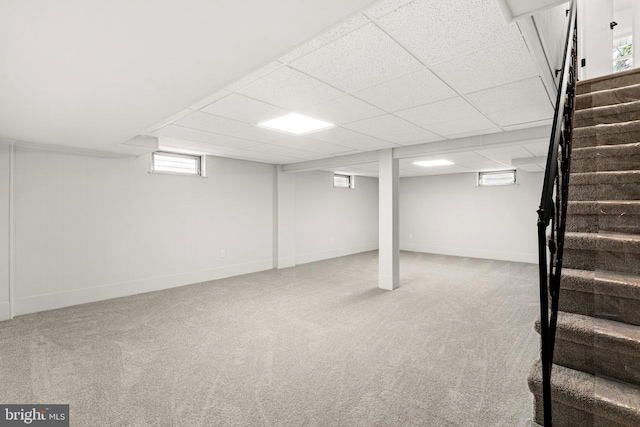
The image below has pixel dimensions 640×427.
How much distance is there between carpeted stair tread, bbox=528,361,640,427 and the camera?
116cm

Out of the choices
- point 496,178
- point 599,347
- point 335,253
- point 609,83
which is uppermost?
point 609,83

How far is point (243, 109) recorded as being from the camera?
9.46ft

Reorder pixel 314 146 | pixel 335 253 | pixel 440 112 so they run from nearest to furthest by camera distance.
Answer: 1. pixel 440 112
2. pixel 314 146
3. pixel 335 253

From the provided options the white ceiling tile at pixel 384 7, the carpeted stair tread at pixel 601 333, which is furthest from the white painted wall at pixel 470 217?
the white ceiling tile at pixel 384 7

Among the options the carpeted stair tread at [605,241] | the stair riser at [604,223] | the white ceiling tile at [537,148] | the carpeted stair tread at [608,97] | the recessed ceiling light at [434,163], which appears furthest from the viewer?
the recessed ceiling light at [434,163]

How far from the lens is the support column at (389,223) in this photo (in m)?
4.93

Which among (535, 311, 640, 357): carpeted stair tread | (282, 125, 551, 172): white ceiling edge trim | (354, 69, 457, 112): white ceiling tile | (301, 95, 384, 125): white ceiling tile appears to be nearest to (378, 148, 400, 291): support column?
(282, 125, 551, 172): white ceiling edge trim

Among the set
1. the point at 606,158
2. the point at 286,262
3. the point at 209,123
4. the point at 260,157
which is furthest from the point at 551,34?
the point at 286,262

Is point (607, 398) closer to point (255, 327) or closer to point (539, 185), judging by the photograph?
point (255, 327)

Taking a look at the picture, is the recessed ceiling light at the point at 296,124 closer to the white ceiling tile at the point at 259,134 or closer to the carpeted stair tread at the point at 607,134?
the white ceiling tile at the point at 259,134

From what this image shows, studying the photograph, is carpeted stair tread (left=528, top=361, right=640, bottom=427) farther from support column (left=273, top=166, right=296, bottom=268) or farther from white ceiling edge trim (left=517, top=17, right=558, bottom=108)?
support column (left=273, top=166, right=296, bottom=268)

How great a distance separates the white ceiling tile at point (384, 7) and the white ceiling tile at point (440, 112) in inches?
58.0

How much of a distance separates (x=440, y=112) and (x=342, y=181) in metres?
5.76

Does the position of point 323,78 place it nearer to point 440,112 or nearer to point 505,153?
point 440,112
